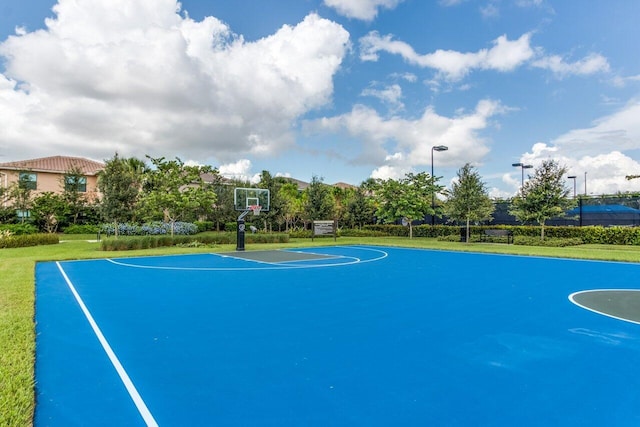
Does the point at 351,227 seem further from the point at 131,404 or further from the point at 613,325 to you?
the point at 131,404

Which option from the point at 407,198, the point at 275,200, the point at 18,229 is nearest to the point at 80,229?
the point at 18,229

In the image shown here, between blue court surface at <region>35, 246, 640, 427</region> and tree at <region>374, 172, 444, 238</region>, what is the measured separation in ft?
56.7

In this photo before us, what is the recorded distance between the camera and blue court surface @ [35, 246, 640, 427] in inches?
126

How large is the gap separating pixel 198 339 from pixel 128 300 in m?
3.29

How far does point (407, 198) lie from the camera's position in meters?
26.5

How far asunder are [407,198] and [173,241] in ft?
49.6

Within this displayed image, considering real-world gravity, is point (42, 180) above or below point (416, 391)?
above

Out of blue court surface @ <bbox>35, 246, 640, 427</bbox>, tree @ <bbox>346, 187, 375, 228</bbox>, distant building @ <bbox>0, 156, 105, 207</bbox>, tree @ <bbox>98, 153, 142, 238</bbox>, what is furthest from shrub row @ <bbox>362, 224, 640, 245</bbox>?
distant building @ <bbox>0, 156, 105, 207</bbox>

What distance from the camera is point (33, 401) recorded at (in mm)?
3369

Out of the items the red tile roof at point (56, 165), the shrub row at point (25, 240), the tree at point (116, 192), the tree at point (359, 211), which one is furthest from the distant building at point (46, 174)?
the tree at point (359, 211)

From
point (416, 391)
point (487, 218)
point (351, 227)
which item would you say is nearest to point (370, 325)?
point (416, 391)

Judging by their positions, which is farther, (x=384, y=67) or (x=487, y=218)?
(x=487, y=218)

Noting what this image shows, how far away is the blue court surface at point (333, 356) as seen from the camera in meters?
3.21

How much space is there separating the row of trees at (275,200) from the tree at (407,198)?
7 centimetres
